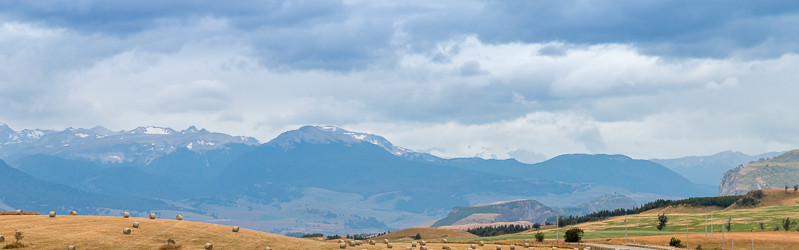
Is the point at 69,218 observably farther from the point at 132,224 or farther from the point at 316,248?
the point at 316,248

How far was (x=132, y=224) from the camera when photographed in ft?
436

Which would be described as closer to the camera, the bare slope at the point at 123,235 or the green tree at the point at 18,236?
the green tree at the point at 18,236

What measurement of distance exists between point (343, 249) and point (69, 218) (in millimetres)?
45125

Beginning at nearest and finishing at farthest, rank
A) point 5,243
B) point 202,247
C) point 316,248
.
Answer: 1. point 5,243
2. point 202,247
3. point 316,248

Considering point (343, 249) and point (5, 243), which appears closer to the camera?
point (5, 243)

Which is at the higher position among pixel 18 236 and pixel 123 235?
pixel 123 235

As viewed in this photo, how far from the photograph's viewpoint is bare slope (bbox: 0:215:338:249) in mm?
118875

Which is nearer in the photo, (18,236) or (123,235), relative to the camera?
(18,236)

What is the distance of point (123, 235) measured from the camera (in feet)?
409

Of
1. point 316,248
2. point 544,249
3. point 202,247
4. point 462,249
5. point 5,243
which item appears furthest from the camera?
point 544,249

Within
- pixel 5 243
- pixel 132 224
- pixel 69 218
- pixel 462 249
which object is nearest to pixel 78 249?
pixel 5 243

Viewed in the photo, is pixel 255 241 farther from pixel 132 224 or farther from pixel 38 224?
pixel 38 224

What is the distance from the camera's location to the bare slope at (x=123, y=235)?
119m

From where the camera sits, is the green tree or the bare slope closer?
the green tree
